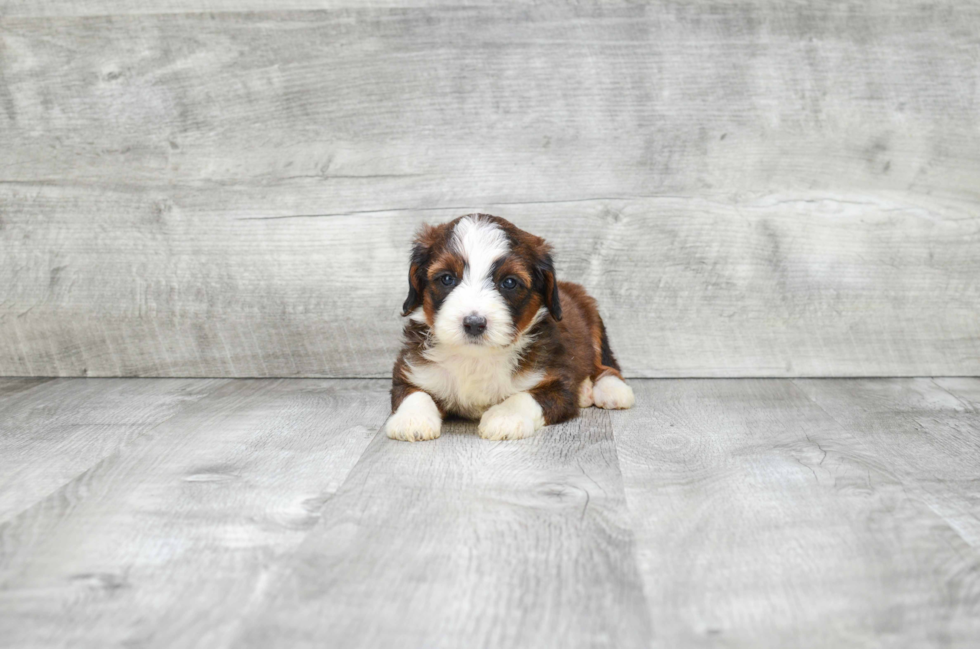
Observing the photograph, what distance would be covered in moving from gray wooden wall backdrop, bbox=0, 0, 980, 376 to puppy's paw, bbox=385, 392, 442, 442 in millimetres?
1320

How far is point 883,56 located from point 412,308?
281cm

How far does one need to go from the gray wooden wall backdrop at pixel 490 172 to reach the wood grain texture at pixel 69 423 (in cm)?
42

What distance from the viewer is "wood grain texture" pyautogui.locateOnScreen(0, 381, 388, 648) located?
1803 millimetres

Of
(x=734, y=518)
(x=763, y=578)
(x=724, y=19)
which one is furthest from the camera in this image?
(x=724, y=19)

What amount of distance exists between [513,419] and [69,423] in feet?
6.03

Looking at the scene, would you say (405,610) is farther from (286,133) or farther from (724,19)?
(724,19)

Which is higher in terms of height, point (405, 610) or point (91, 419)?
Result: point (405, 610)

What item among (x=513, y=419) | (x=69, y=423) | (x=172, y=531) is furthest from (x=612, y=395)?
(x=69, y=423)

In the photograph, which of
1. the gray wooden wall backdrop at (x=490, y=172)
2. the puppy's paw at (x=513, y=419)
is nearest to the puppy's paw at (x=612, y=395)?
the puppy's paw at (x=513, y=419)

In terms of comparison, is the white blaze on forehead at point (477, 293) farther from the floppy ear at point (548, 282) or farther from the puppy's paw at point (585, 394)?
the puppy's paw at point (585, 394)

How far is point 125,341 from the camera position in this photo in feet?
15.7

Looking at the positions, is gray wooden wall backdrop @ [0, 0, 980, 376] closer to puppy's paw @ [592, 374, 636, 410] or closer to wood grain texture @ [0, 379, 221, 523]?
wood grain texture @ [0, 379, 221, 523]

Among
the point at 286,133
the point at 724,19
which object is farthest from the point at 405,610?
the point at 724,19

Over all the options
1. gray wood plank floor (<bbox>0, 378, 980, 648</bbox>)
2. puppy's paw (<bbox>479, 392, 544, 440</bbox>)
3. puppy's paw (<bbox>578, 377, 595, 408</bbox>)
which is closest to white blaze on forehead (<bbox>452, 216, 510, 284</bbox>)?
puppy's paw (<bbox>479, 392, 544, 440</bbox>)
